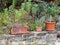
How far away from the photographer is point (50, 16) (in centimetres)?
859

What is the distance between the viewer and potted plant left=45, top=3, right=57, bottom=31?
8.19m

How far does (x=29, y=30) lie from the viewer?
8141 millimetres

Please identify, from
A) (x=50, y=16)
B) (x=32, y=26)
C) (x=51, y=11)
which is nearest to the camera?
(x=32, y=26)

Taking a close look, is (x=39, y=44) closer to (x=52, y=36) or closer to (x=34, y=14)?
(x=52, y=36)

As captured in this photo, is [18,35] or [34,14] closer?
[18,35]

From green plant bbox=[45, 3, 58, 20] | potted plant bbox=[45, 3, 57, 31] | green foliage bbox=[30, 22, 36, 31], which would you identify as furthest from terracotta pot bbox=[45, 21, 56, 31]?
green plant bbox=[45, 3, 58, 20]

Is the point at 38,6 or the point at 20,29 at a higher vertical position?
the point at 38,6

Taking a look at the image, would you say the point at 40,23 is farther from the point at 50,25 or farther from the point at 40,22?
the point at 50,25

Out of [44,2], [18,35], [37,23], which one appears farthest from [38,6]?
[18,35]

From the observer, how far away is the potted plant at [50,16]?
8188 mm

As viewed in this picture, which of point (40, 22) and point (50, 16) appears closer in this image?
point (40, 22)

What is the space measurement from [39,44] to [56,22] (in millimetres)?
1494

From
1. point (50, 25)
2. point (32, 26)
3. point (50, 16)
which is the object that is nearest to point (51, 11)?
point (50, 16)

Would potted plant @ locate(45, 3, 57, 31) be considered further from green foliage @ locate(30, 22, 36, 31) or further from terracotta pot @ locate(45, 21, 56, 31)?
green foliage @ locate(30, 22, 36, 31)
